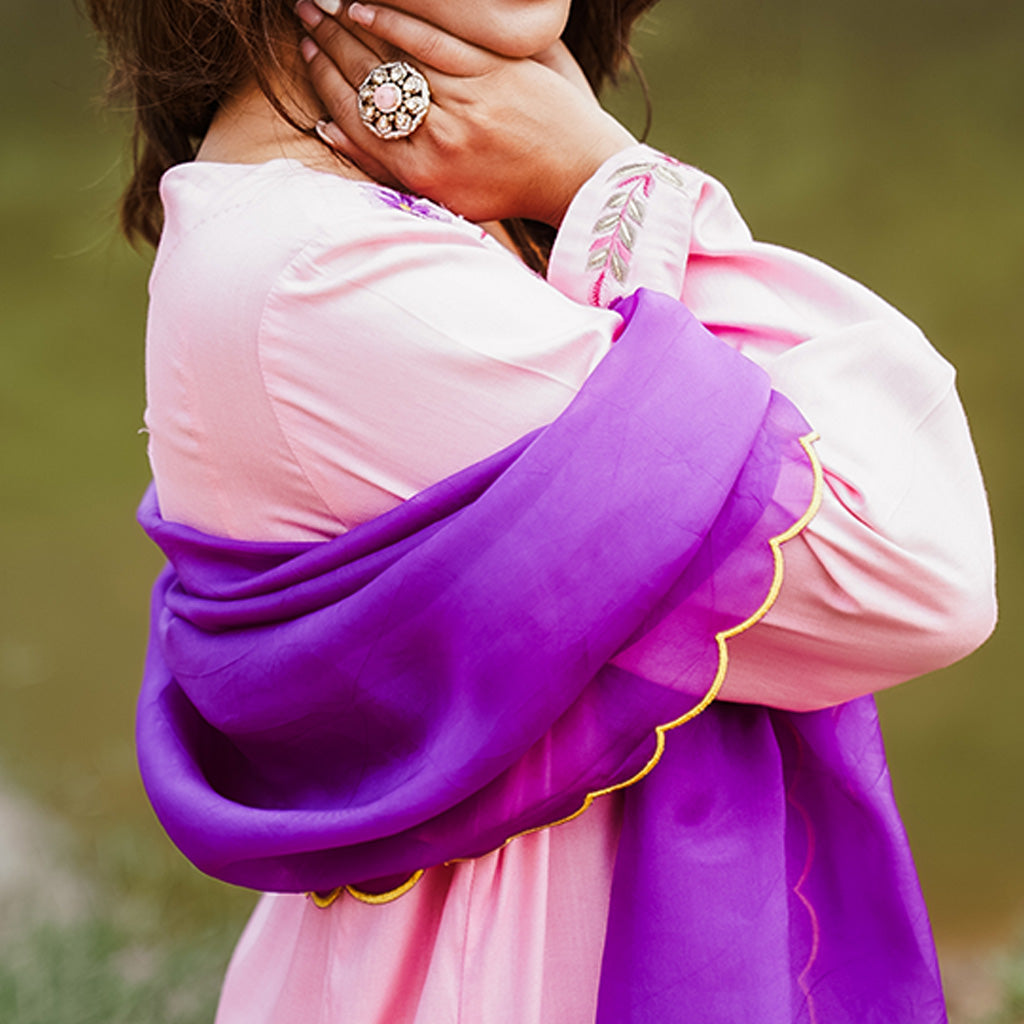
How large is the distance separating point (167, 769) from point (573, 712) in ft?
0.95

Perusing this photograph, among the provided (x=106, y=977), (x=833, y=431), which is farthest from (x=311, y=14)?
(x=106, y=977)

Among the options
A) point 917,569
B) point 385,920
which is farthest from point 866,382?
point 385,920

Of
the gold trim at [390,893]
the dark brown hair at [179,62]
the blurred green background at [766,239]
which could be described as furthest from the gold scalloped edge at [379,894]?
the blurred green background at [766,239]

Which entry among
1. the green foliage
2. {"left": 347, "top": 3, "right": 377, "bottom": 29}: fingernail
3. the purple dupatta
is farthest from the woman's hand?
the green foliage

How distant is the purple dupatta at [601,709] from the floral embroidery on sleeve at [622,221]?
0.24 feet

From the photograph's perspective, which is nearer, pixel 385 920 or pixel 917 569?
pixel 917 569

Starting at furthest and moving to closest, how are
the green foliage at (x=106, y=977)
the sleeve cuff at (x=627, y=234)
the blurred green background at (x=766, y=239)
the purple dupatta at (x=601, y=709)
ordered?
1. the blurred green background at (x=766, y=239)
2. the green foliage at (x=106, y=977)
3. the sleeve cuff at (x=627, y=234)
4. the purple dupatta at (x=601, y=709)

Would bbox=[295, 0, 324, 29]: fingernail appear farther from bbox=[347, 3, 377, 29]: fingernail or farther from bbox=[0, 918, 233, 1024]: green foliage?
bbox=[0, 918, 233, 1024]: green foliage

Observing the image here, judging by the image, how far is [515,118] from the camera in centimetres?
81

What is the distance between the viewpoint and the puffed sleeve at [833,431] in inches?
26.4

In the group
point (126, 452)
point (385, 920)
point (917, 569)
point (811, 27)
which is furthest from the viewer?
point (126, 452)

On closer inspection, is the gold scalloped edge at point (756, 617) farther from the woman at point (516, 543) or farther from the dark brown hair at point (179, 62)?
the dark brown hair at point (179, 62)

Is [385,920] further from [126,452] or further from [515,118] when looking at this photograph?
[126,452]

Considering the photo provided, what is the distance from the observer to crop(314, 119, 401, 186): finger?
80cm
